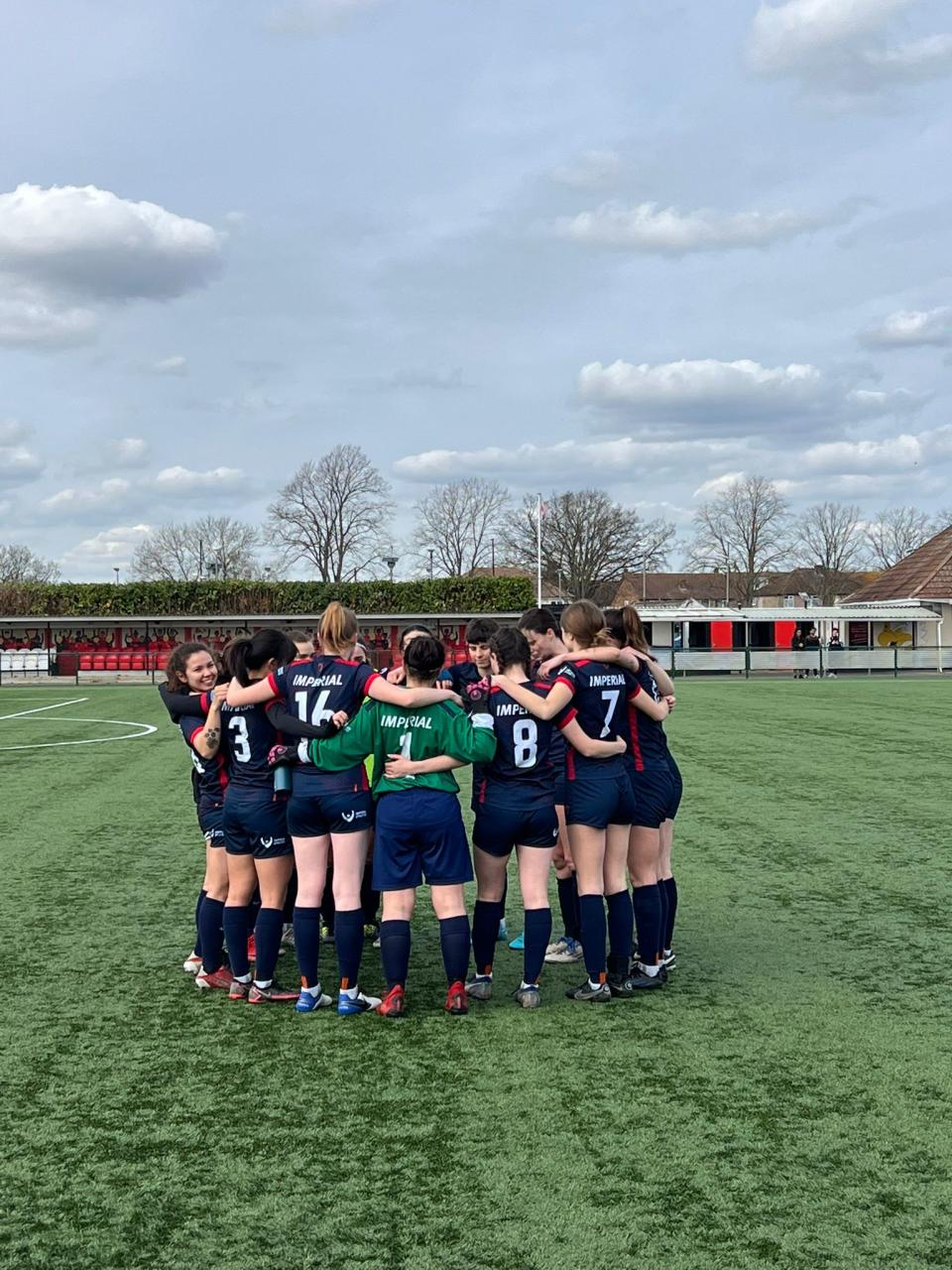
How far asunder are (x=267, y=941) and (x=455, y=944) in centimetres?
97

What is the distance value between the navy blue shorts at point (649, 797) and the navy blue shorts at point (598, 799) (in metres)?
0.20

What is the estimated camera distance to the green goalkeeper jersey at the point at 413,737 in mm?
5242

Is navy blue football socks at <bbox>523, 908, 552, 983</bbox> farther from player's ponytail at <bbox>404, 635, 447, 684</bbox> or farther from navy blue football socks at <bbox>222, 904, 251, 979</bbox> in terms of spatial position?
navy blue football socks at <bbox>222, 904, 251, 979</bbox>

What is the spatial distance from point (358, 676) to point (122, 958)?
260cm

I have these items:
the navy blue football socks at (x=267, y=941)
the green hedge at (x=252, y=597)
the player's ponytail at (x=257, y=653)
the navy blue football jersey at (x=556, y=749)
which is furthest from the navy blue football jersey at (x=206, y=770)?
the green hedge at (x=252, y=597)

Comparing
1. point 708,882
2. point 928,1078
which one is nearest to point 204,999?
point 928,1078

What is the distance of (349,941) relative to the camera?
5.46 m

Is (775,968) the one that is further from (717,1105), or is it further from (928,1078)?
(717,1105)

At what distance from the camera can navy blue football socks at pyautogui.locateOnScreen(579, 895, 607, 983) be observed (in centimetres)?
561

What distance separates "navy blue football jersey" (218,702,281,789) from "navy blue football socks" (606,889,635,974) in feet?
6.05

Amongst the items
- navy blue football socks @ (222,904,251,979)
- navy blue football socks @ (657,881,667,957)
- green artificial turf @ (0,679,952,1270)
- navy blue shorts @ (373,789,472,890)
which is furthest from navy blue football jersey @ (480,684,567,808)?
navy blue football socks @ (222,904,251,979)

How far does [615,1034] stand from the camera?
5.22 m

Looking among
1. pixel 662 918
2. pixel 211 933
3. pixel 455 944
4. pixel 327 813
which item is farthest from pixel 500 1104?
pixel 211 933

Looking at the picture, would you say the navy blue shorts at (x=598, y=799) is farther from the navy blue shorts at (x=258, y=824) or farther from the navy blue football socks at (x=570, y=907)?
the navy blue shorts at (x=258, y=824)
